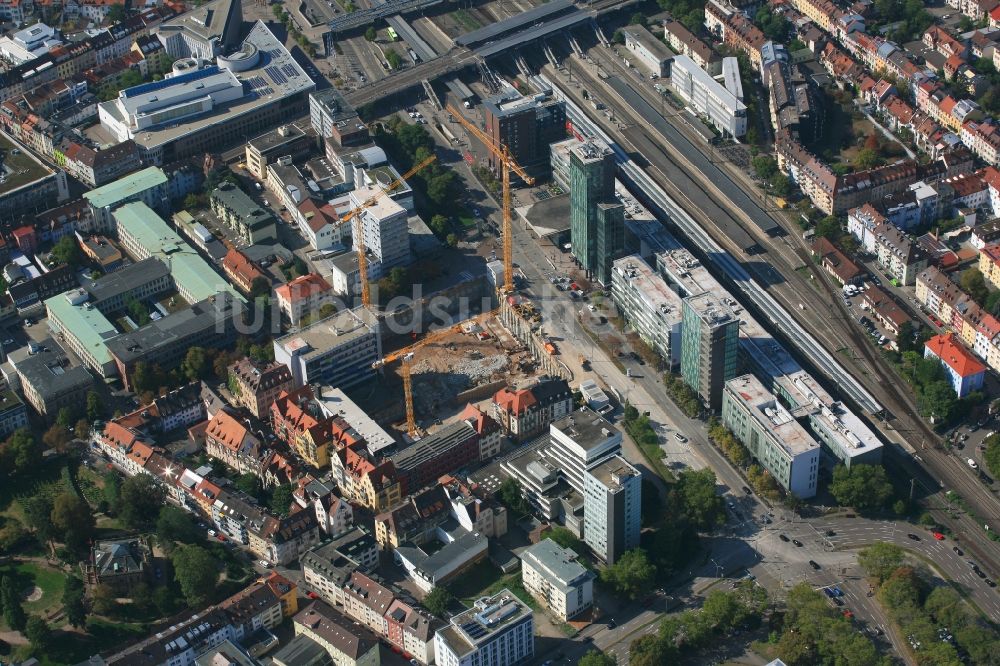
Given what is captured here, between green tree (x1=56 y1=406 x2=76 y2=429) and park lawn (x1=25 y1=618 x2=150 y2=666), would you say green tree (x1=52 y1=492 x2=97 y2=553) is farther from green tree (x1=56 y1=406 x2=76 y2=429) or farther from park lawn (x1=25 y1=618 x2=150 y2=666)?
green tree (x1=56 y1=406 x2=76 y2=429)

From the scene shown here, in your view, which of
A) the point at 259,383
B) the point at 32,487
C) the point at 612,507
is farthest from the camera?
the point at 259,383

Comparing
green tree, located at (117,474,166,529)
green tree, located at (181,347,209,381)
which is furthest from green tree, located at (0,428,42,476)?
green tree, located at (181,347,209,381)

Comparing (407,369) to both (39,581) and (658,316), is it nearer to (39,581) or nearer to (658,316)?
(658,316)

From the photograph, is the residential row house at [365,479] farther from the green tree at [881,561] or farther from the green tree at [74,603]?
the green tree at [881,561]

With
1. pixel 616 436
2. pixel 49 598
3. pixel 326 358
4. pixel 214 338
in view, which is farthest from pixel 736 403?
pixel 49 598

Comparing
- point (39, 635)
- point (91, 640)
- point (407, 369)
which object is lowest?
point (91, 640)

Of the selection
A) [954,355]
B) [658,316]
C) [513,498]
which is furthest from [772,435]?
[513,498]

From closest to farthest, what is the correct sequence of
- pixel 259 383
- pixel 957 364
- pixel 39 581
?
pixel 39 581 < pixel 957 364 < pixel 259 383
